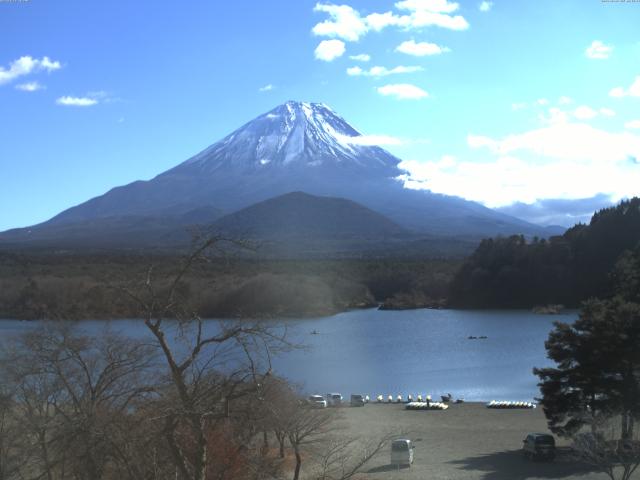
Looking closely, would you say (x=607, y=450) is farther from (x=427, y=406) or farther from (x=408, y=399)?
(x=408, y=399)

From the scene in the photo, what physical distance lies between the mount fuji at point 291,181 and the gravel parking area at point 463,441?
85.1 metres

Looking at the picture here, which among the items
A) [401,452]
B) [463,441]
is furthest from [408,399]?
[401,452]

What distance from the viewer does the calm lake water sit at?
23.1 m

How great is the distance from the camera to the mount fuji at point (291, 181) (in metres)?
115

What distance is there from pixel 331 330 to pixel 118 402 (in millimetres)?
32293

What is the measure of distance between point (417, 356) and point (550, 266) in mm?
25243

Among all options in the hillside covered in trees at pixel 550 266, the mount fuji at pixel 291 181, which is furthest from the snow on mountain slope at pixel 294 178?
the hillside covered in trees at pixel 550 266

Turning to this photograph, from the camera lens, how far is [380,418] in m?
17.9

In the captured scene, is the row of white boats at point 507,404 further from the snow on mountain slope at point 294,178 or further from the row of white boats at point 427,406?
the snow on mountain slope at point 294,178

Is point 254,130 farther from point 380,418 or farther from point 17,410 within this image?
point 17,410

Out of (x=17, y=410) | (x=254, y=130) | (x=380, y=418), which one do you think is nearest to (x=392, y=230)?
(x=254, y=130)

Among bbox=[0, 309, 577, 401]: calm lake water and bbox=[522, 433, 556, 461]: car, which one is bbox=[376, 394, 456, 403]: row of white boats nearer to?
bbox=[0, 309, 577, 401]: calm lake water

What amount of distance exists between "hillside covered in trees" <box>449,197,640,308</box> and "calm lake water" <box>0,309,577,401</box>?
6885 mm

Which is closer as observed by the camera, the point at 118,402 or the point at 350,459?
the point at 118,402
